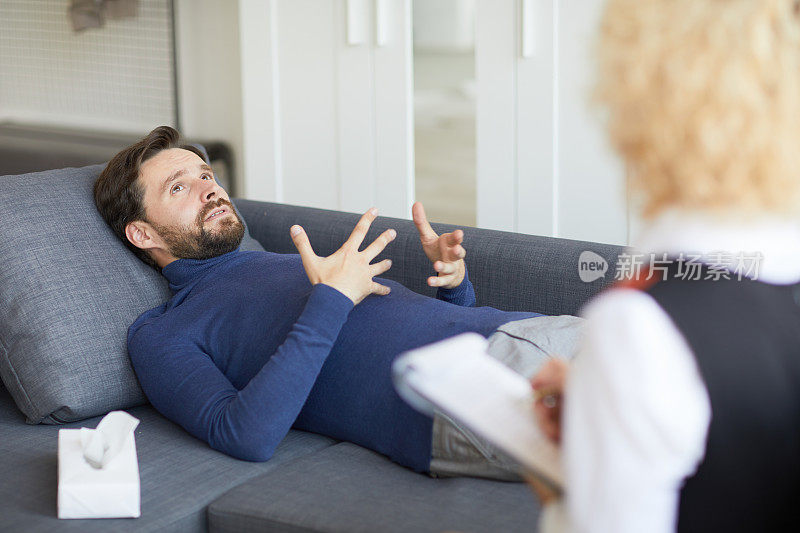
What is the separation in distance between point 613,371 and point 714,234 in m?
0.14

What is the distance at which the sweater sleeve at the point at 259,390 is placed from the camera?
56.1 inches

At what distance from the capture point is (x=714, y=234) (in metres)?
0.71

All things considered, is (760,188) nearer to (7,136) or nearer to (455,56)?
(455,56)

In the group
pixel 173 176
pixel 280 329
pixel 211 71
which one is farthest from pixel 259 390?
pixel 211 71

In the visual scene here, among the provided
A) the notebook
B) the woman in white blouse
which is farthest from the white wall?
the woman in white blouse

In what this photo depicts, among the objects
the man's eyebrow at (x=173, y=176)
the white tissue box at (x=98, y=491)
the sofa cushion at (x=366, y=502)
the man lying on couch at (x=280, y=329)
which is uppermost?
the man's eyebrow at (x=173, y=176)

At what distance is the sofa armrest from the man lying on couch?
167mm

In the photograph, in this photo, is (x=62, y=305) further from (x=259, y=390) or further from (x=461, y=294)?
(x=461, y=294)

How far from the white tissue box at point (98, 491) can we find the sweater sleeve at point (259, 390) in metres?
0.19

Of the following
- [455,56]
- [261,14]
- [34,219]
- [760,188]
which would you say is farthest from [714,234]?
[261,14]

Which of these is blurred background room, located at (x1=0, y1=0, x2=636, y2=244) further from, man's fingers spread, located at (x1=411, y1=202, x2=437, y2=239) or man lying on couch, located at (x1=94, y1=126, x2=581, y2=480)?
man lying on couch, located at (x1=94, y1=126, x2=581, y2=480)

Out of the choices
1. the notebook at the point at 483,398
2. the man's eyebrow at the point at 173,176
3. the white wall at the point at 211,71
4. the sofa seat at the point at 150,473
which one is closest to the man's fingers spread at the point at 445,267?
the sofa seat at the point at 150,473

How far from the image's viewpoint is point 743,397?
70 centimetres

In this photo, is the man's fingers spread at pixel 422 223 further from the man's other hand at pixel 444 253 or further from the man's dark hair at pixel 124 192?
the man's dark hair at pixel 124 192
